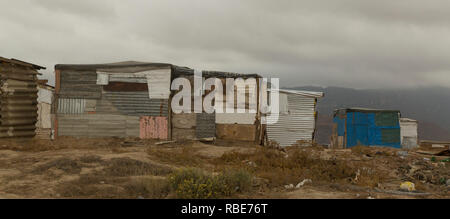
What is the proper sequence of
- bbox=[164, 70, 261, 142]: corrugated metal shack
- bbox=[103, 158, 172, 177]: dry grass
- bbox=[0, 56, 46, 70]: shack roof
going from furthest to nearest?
bbox=[164, 70, 261, 142]: corrugated metal shack < bbox=[0, 56, 46, 70]: shack roof < bbox=[103, 158, 172, 177]: dry grass

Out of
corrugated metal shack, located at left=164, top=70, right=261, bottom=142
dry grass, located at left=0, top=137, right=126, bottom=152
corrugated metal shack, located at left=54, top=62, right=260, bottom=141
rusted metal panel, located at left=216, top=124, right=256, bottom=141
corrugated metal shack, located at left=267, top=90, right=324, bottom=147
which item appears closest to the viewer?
dry grass, located at left=0, top=137, right=126, bottom=152

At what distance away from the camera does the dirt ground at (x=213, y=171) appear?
22.2ft

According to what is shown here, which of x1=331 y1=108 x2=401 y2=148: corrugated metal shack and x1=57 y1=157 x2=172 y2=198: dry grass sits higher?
x1=331 y1=108 x2=401 y2=148: corrugated metal shack

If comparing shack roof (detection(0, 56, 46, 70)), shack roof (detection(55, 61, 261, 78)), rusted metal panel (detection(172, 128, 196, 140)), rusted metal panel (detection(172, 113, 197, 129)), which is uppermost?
shack roof (detection(0, 56, 46, 70))

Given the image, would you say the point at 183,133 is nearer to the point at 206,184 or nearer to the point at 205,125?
the point at 205,125

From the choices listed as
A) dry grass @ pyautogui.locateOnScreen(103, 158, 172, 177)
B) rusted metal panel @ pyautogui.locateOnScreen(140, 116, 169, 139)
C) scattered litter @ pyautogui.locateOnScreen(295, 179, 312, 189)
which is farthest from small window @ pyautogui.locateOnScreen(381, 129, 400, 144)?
dry grass @ pyautogui.locateOnScreen(103, 158, 172, 177)

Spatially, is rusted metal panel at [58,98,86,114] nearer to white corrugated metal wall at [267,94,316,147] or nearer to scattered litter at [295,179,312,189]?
white corrugated metal wall at [267,94,316,147]

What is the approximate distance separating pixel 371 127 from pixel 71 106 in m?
17.9

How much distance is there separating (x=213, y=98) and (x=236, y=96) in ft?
3.48

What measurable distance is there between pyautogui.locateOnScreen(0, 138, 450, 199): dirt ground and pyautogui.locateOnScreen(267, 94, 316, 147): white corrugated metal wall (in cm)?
725

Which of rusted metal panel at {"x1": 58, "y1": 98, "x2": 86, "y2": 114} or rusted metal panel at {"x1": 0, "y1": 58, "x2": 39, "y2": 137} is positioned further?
rusted metal panel at {"x1": 58, "y1": 98, "x2": 86, "y2": 114}

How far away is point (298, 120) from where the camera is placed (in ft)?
63.9

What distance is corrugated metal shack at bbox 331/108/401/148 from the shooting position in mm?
22141
